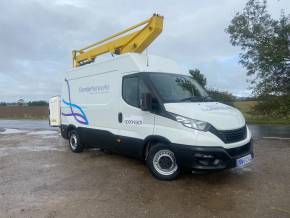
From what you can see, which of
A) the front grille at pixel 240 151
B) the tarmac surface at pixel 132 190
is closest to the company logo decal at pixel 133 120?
the tarmac surface at pixel 132 190

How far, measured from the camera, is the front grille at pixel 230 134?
5.46 metres

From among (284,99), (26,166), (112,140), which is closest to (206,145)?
(112,140)

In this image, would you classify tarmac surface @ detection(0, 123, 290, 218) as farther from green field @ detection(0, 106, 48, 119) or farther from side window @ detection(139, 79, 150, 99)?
green field @ detection(0, 106, 48, 119)

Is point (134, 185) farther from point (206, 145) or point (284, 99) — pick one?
point (284, 99)

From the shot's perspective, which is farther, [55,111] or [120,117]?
[55,111]

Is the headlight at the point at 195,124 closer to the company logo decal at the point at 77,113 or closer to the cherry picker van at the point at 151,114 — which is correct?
the cherry picker van at the point at 151,114

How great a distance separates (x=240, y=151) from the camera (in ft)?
19.1

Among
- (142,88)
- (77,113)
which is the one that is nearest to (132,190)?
(142,88)

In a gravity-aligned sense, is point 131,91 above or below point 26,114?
above

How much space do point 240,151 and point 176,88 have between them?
6.31 feet

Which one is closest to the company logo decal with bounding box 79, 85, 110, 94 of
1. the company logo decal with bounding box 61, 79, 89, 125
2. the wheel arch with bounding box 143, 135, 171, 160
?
the company logo decal with bounding box 61, 79, 89, 125

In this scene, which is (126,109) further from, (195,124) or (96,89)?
(195,124)

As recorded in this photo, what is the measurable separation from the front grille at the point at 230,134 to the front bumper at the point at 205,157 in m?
0.19

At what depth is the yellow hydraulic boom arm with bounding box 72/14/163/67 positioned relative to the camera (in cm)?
773
